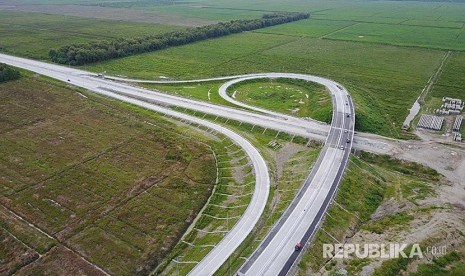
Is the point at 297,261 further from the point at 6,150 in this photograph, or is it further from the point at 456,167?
the point at 6,150

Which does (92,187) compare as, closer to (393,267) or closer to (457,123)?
(393,267)

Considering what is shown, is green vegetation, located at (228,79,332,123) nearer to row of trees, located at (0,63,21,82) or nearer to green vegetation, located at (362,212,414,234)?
green vegetation, located at (362,212,414,234)

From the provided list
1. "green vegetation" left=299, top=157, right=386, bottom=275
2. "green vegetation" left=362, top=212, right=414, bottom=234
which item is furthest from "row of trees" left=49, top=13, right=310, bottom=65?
"green vegetation" left=362, top=212, right=414, bottom=234

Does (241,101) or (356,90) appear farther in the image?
(356,90)

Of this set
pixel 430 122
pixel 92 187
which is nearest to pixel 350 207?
pixel 430 122

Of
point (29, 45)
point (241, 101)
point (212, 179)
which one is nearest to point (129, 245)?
point (212, 179)
